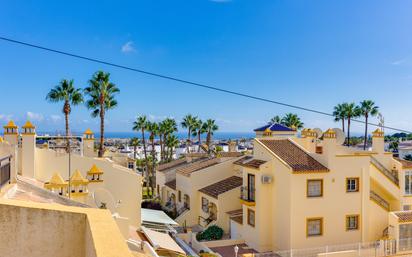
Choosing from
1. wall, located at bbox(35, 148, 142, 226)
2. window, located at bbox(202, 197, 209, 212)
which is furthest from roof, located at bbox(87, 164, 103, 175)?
window, located at bbox(202, 197, 209, 212)

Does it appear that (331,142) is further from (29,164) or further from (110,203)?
(29,164)

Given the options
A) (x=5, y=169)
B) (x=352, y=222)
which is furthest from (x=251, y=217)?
(x=5, y=169)

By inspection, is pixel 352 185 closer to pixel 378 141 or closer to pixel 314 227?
pixel 314 227

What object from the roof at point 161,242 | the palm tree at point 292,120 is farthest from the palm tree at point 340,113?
the roof at point 161,242

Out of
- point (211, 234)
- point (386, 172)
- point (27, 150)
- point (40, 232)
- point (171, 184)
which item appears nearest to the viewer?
point (40, 232)

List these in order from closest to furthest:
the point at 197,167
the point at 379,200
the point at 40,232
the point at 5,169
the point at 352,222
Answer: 1. the point at 40,232
2. the point at 5,169
3. the point at 352,222
4. the point at 379,200
5. the point at 197,167

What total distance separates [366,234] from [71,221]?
26.5 m

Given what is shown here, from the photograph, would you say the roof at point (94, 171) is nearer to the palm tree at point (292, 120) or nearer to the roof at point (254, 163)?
the roof at point (254, 163)

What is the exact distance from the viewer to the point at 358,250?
2497cm

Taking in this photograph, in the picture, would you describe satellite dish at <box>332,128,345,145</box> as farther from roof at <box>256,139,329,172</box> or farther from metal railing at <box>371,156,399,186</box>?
metal railing at <box>371,156,399,186</box>

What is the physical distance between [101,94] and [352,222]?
92.3 ft

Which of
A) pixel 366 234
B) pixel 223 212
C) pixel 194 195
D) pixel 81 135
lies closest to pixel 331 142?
pixel 366 234

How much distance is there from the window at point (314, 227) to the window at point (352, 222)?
2.31m

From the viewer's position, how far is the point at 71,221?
661 centimetres
